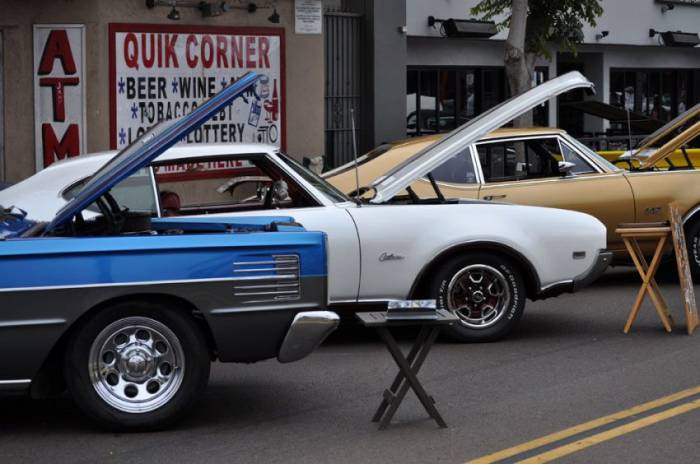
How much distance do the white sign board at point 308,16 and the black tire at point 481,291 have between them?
10.4 m

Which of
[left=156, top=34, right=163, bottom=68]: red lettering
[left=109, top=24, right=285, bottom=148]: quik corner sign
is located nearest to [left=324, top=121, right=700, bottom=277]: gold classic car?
[left=109, top=24, right=285, bottom=148]: quik corner sign

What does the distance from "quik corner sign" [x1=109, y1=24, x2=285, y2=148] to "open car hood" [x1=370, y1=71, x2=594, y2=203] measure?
302 inches

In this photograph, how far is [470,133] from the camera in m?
9.79

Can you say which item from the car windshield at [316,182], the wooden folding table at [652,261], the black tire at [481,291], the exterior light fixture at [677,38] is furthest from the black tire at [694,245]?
the exterior light fixture at [677,38]

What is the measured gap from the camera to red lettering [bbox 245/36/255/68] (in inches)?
747


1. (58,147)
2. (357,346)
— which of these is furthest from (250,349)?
(58,147)

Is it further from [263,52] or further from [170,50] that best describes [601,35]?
[170,50]

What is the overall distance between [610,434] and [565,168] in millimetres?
5725

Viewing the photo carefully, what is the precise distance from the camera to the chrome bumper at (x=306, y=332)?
23.5ft

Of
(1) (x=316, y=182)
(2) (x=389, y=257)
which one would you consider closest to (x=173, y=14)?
(1) (x=316, y=182)

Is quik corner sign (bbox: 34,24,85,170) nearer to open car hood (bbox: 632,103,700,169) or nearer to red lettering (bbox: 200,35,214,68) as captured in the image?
red lettering (bbox: 200,35,214,68)

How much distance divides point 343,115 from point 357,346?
38.7ft

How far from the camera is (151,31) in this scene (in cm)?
1786

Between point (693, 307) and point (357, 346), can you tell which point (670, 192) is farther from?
point (357, 346)
